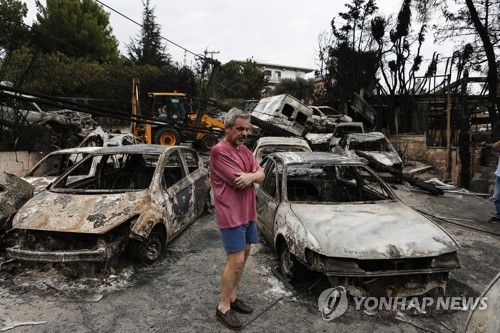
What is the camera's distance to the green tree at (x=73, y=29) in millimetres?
24875

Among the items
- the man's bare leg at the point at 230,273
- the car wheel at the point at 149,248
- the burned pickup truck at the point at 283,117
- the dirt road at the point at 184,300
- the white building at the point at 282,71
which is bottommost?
the dirt road at the point at 184,300

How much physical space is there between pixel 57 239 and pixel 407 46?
21.3m

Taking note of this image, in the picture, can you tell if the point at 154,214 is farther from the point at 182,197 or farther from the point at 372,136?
the point at 372,136

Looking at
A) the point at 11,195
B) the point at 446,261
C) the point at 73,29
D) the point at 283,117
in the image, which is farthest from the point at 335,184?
the point at 73,29

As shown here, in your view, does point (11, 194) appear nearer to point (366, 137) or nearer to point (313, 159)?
point (313, 159)

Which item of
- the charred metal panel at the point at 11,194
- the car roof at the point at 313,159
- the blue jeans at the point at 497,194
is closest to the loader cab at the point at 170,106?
the charred metal panel at the point at 11,194

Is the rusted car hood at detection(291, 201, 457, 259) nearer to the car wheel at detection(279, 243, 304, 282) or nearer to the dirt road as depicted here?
the car wheel at detection(279, 243, 304, 282)

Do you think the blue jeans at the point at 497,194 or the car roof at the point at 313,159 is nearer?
the car roof at the point at 313,159

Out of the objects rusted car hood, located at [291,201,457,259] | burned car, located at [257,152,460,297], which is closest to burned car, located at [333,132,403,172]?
burned car, located at [257,152,460,297]

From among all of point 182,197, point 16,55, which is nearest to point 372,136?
point 182,197

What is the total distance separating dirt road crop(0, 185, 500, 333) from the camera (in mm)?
3014

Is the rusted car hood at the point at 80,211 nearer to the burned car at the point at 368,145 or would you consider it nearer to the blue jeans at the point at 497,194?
the blue jeans at the point at 497,194

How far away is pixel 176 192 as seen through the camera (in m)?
4.99

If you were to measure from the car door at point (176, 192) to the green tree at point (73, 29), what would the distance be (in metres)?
22.7
